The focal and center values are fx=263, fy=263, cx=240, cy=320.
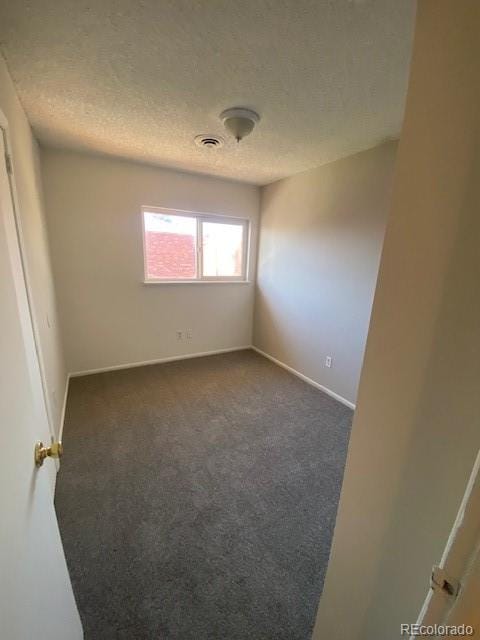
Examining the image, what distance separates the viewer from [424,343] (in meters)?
0.55

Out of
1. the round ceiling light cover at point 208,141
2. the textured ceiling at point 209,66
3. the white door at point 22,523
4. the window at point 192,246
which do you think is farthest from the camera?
the window at point 192,246

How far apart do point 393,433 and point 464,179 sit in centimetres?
54

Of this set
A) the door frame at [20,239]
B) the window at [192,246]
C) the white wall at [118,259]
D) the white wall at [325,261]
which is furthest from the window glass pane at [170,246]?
the door frame at [20,239]

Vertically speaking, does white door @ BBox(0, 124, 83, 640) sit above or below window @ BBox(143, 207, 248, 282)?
below

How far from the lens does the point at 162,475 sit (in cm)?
180

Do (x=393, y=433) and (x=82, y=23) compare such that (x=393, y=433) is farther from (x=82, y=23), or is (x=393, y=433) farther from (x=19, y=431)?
(x=82, y=23)

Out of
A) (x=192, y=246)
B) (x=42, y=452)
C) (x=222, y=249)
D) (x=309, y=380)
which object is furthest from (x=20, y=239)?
(x=309, y=380)

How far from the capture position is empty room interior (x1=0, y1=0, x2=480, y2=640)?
53 cm

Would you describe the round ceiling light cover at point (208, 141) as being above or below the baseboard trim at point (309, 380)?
above

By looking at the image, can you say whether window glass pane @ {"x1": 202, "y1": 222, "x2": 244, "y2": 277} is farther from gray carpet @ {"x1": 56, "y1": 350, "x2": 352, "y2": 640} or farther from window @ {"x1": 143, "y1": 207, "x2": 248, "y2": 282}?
gray carpet @ {"x1": 56, "y1": 350, "x2": 352, "y2": 640}

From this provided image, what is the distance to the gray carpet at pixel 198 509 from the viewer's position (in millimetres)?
1128

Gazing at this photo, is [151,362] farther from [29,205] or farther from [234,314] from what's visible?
[29,205]

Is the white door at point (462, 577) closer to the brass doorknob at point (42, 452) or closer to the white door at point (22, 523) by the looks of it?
the white door at point (22, 523)

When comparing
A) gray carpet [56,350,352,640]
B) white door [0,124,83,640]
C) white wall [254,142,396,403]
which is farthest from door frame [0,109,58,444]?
white wall [254,142,396,403]
